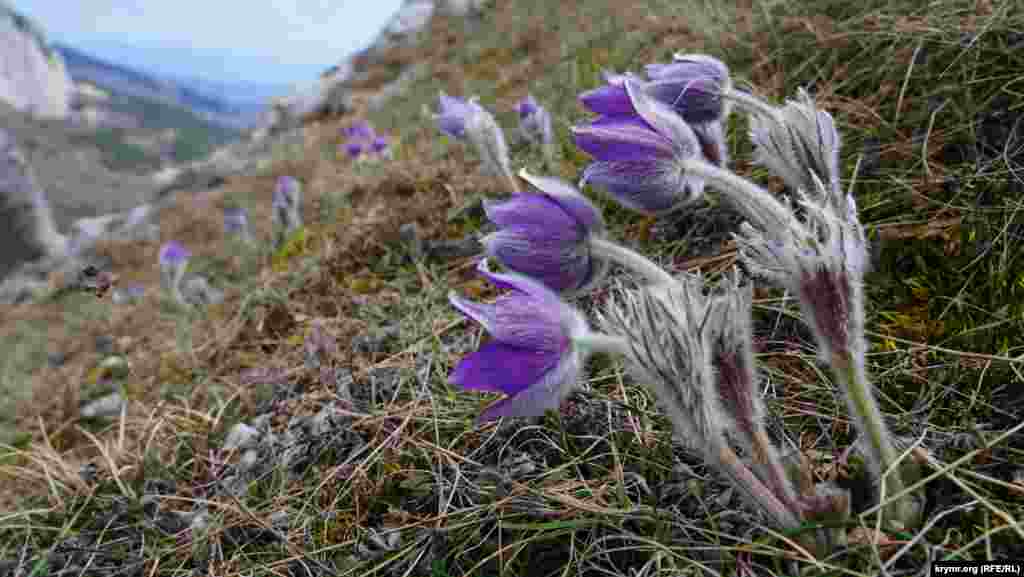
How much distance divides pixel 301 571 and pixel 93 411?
1.83 metres

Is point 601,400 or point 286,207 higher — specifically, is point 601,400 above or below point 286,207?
above

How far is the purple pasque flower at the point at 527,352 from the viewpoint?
0.92 metres

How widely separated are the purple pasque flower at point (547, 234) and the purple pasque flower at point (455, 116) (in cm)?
131

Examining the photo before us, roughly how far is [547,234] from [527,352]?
207 millimetres

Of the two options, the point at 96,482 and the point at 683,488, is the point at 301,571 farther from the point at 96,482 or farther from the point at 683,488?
the point at 96,482

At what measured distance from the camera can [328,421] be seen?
164 cm

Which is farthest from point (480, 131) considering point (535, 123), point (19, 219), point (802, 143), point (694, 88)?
point (19, 219)

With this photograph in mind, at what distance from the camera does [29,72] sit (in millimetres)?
64500

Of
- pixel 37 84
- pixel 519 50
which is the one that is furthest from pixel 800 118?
pixel 37 84

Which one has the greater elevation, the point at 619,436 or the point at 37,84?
the point at 619,436

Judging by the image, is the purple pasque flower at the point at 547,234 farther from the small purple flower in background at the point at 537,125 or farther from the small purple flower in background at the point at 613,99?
the small purple flower in background at the point at 537,125

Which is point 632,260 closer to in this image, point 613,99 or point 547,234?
point 547,234

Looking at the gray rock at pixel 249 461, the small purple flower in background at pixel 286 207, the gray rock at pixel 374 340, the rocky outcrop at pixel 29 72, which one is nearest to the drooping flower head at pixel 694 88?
the gray rock at pixel 374 340

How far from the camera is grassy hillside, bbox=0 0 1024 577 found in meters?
1.07
